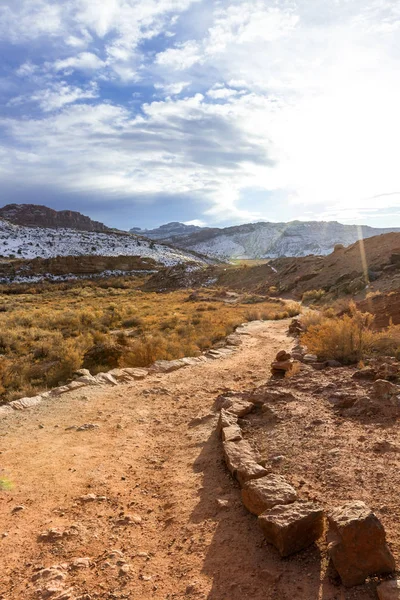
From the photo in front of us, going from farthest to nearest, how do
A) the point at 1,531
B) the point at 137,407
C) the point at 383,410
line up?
the point at 137,407 → the point at 383,410 → the point at 1,531

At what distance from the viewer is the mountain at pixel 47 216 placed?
455ft

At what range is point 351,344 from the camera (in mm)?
8875

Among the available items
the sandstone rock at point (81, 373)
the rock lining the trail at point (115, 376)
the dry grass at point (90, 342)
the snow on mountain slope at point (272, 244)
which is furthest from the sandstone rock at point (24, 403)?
the snow on mountain slope at point (272, 244)

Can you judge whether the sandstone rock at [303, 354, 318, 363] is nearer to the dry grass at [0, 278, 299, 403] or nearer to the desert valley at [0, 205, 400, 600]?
the desert valley at [0, 205, 400, 600]

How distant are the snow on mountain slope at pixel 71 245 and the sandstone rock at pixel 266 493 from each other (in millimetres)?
63862

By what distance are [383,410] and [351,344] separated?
3536 mm

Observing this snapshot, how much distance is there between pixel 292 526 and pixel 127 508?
6.59 feet

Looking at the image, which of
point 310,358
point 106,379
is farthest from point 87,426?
point 310,358

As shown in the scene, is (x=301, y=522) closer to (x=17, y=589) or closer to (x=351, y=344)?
(x=17, y=589)

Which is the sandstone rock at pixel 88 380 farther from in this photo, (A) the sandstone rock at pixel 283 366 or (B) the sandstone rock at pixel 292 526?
(B) the sandstone rock at pixel 292 526

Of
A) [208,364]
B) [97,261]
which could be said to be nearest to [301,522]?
[208,364]

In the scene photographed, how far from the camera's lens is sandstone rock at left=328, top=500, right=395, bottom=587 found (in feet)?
8.78

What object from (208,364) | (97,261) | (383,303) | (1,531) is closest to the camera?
(1,531)

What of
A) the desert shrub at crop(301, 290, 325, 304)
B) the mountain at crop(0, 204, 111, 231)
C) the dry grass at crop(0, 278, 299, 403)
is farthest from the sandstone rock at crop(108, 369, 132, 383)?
the mountain at crop(0, 204, 111, 231)
